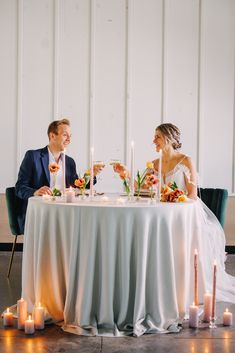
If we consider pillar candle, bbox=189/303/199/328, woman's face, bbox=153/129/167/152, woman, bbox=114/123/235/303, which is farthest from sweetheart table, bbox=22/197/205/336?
woman's face, bbox=153/129/167/152

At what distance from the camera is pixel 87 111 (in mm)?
6410

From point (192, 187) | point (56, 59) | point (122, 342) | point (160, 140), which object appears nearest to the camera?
point (122, 342)

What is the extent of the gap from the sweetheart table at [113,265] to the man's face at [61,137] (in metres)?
1.29

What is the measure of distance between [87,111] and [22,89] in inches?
29.2

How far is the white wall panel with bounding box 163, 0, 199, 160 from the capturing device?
6.39 metres

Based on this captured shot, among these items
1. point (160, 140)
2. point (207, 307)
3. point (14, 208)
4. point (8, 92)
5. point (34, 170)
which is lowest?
point (207, 307)

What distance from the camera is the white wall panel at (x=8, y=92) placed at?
632cm

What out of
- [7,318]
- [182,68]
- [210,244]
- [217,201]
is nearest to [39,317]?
[7,318]

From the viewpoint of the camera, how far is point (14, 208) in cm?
515

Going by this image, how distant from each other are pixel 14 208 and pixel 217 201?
1805 mm

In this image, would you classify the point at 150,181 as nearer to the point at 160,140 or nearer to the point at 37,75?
the point at 160,140

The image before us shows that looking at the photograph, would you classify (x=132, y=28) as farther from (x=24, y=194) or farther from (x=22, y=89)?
(x=24, y=194)

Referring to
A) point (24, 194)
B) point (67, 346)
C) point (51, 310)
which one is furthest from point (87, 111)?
point (67, 346)

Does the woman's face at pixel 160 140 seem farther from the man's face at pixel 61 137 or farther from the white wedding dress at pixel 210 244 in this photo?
the man's face at pixel 61 137
